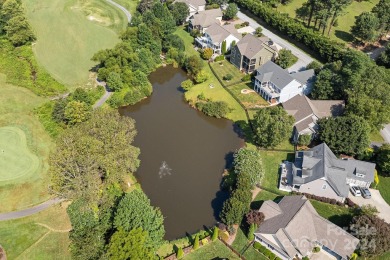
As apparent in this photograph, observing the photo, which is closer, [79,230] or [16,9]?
[79,230]

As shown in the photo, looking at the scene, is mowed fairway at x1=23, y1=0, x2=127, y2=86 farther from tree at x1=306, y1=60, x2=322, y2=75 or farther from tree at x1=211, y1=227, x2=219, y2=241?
tree at x1=306, y1=60, x2=322, y2=75

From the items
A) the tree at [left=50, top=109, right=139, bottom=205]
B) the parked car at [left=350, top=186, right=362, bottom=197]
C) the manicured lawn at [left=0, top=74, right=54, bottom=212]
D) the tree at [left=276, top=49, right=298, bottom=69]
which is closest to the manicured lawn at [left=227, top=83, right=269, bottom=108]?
the tree at [left=276, top=49, right=298, bottom=69]

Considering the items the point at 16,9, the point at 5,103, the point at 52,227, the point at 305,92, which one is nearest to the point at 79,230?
the point at 52,227

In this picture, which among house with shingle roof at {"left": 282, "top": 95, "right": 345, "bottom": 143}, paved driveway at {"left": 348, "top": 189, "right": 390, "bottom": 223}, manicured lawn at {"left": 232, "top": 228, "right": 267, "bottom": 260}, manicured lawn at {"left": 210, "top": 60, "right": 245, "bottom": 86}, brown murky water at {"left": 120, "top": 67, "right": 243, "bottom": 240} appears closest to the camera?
manicured lawn at {"left": 232, "top": 228, "right": 267, "bottom": 260}

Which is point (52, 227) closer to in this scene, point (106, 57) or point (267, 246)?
point (267, 246)

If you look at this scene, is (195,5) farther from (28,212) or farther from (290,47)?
(28,212)

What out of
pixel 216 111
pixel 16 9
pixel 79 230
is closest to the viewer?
pixel 79 230
